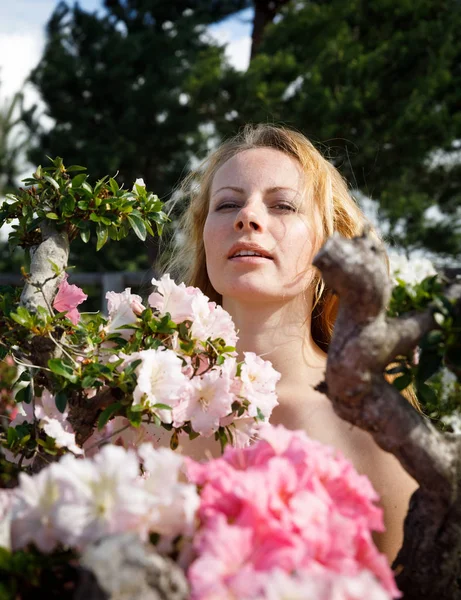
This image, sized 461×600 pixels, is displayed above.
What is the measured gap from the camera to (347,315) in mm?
1028

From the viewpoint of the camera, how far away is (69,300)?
164cm

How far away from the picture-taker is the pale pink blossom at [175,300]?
1.52m

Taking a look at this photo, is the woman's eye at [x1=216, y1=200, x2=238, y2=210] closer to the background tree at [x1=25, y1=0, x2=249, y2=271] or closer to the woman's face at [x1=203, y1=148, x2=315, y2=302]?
the woman's face at [x1=203, y1=148, x2=315, y2=302]

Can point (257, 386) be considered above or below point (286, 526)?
above

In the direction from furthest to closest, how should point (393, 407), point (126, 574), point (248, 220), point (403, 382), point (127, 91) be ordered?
point (127, 91), point (248, 220), point (403, 382), point (393, 407), point (126, 574)

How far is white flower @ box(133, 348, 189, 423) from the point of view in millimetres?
1327

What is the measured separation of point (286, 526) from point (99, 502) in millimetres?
240

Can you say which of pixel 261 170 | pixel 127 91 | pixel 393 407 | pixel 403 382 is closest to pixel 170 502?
pixel 393 407

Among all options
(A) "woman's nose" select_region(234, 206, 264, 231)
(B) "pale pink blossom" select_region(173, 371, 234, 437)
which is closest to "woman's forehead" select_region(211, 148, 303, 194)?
(A) "woman's nose" select_region(234, 206, 264, 231)

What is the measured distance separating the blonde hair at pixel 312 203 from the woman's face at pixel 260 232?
97 mm

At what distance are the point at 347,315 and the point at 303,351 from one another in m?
1.27

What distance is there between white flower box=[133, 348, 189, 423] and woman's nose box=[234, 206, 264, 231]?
0.77 m

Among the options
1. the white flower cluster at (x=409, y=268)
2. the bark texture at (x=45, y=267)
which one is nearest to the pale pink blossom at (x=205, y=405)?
the bark texture at (x=45, y=267)

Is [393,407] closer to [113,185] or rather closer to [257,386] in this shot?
[257,386]
